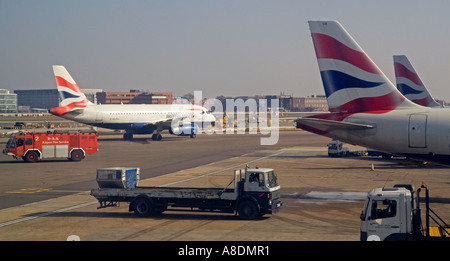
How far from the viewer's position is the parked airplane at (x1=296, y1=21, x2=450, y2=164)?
27266mm

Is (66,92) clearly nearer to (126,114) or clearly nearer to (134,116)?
(126,114)

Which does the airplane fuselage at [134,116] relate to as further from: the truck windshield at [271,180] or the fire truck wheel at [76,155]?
the truck windshield at [271,180]

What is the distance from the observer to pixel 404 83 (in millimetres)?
46812

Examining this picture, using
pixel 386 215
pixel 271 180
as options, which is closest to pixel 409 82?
pixel 271 180

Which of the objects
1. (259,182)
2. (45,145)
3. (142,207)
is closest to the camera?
(259,182)

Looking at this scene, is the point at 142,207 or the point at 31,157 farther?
the point at 31,157

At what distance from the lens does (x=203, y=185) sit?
128 feet

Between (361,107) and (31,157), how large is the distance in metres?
41.0

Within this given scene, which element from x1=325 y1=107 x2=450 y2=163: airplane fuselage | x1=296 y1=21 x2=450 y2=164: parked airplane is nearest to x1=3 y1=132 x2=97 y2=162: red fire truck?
x1=296 y1=21 x2=450 y2=164: parked airplane

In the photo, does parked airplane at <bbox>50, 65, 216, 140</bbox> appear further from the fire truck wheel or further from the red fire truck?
the fire truck wheel

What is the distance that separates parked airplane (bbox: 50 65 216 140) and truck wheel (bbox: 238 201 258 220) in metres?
59.1
